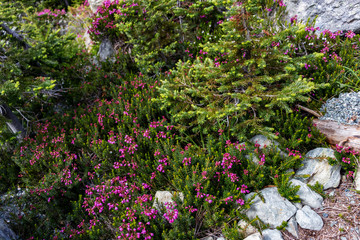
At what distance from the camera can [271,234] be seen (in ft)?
9.36

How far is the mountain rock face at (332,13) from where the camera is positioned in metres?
4.91

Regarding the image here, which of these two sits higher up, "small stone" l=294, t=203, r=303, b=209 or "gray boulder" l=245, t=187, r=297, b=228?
"gray boulder" l=245, t=187, r=297, b=228

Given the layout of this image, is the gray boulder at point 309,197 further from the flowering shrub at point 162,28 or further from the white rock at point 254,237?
the flowering shrub at point 162,28

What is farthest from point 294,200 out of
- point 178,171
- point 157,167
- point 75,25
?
point 75,25

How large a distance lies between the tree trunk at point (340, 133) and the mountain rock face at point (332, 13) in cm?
258

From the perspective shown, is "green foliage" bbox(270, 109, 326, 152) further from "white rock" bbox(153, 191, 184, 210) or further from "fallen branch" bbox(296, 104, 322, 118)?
"white rock" bbox(153, 191, 184, 210)

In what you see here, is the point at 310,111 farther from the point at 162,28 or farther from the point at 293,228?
the point at 162,28

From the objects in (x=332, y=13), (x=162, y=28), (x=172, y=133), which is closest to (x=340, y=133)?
(x=172, y=133)

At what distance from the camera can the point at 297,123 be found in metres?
3.71

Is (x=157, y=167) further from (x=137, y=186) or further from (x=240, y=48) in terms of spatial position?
(x=240, y=48)

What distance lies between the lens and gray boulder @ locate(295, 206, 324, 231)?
291cm

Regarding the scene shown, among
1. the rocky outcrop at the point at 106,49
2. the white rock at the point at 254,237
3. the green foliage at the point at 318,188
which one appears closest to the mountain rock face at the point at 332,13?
the green foliage at the point at 318,188

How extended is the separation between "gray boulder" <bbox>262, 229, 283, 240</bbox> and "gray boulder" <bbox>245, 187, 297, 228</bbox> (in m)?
0.09

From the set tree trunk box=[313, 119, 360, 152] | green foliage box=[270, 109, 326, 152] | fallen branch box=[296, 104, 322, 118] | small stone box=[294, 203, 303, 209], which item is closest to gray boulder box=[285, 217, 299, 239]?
small stone box=[294, 203, 303, 209]
